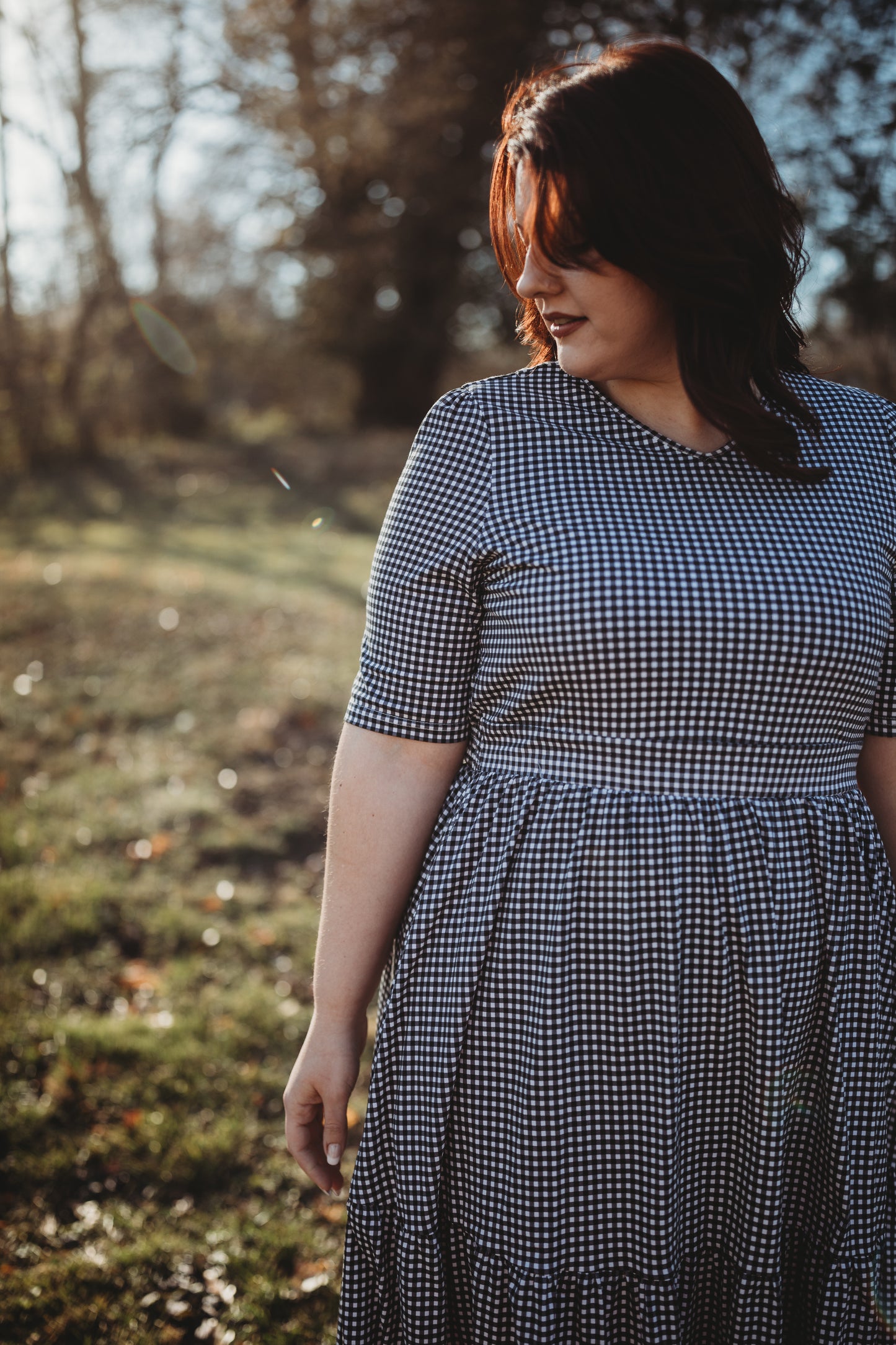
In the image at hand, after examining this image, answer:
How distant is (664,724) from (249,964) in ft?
9.23

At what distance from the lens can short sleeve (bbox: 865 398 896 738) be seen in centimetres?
144

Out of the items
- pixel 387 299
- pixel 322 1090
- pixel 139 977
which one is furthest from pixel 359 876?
pixel 387 299

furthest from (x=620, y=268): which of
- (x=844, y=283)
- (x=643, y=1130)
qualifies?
(x=844, y=283)

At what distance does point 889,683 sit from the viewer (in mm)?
1460

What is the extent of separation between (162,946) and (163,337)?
1449 cm

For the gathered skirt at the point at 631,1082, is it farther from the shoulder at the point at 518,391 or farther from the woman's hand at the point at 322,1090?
the shoulder at the point at 518,391

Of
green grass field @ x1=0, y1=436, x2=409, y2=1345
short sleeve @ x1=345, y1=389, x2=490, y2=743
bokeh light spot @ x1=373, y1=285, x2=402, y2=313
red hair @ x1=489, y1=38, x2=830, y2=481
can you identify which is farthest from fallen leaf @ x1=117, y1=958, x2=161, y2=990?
bokeh light spot @ x1=373, y1=285, x2=402, y2=313

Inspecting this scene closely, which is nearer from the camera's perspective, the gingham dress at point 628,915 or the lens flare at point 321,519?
the gingham dress at point 628,915

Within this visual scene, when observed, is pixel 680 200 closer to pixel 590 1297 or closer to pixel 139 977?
pixel 590 1297

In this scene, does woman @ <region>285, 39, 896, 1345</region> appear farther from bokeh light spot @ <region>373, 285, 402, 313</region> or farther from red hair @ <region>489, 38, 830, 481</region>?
bokeh light spot @ <region>373, 285, 402, 313</region>

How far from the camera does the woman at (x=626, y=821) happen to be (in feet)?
4.18

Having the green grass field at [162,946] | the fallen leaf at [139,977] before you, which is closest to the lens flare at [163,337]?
the green grass field at [162,946]

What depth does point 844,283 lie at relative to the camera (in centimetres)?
347

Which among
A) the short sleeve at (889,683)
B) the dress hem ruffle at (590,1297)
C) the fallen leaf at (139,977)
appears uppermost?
the short sleeve at (889,683)
